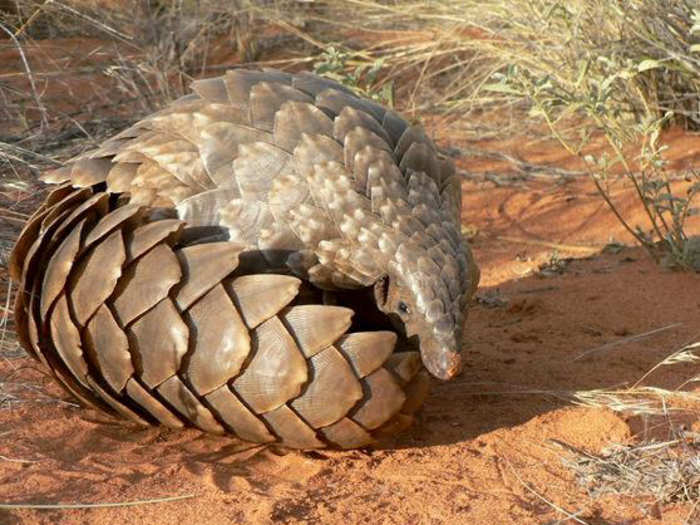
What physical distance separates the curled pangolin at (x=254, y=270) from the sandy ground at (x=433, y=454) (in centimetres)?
13

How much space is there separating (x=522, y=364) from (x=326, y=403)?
1300 millimetres

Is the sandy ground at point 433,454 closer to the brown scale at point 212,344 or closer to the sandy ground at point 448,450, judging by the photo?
the sandy ground at point 448,450

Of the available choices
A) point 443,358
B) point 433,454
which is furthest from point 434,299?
point 433,454

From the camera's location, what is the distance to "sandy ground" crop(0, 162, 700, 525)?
9.55 ft

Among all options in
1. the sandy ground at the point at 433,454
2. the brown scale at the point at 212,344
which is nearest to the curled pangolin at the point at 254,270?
the brown scale at the point at 212,344

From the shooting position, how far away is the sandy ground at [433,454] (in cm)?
291

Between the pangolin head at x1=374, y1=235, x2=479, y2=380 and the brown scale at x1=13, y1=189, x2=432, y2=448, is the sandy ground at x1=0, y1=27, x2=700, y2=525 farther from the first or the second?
the pangolin head at x1=374, y1=235, x2=479, y2=380

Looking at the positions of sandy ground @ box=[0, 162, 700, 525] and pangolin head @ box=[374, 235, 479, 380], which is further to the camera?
pangolin head @ box=[374, 235, 479, 380]

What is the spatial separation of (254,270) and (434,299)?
23.5 inches

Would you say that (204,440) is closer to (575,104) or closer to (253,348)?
(253,348)

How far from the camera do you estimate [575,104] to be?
4770 millimetres

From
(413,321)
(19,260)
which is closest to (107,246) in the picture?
A: (19,260)

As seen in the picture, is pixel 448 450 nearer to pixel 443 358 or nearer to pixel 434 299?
pixel 443 358

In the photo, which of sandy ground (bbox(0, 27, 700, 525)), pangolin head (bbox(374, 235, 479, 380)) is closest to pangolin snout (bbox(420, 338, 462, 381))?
pangolin head (bbox(374, 235, 479, 380))
